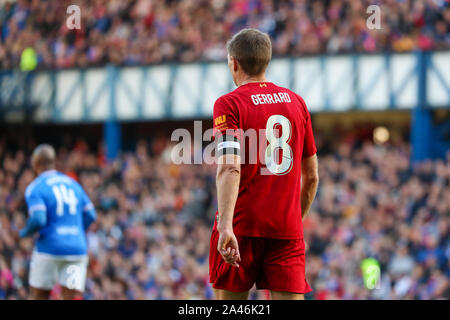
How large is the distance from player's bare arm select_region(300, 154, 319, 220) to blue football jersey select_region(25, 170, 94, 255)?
401 centimetres

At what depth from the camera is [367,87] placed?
73.2 ft

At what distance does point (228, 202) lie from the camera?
4559mm

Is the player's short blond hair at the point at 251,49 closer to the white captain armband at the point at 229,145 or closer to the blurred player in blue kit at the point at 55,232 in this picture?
the white captain armband at the point at 229,145

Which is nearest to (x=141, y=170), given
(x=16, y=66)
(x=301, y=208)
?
(x=16, y=66)

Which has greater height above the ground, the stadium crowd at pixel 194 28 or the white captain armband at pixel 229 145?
the stadium crowd at pixel 194 28

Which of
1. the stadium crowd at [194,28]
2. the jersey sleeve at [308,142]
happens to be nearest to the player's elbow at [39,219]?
the jersey sleeve at [308,142]

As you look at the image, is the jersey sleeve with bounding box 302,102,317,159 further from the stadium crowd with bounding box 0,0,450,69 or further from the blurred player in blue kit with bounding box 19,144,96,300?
the stadium crowd with bounding box 0,0,450,69

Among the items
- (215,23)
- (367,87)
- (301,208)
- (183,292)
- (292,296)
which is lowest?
(183,292)

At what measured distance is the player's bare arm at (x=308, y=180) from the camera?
5094mm

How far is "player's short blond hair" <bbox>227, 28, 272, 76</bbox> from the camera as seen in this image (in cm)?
473

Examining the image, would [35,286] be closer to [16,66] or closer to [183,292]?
[183,292]

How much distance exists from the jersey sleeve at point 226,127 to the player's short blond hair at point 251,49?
0.28m
